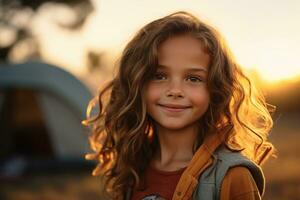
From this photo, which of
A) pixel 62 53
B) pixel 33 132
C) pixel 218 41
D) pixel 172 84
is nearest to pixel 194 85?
pixel 172 84

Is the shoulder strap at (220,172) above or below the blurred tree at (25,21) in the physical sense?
above

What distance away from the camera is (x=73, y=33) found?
62.0 feet

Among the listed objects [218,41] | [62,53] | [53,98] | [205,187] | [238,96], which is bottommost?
[62,53]

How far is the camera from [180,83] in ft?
8.03

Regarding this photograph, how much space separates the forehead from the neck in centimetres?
28

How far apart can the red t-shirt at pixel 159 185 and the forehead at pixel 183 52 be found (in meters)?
0.42

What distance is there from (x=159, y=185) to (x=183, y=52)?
1.77 feet

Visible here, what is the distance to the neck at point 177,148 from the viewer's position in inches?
101

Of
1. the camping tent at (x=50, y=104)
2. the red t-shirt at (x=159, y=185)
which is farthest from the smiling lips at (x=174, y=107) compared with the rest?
the camping tent at (x=50, y=104)

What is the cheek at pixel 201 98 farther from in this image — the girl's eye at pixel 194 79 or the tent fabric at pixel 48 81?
the tent fabric at pixel 48 81

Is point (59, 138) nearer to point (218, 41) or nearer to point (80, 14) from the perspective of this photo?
point (218, 41)

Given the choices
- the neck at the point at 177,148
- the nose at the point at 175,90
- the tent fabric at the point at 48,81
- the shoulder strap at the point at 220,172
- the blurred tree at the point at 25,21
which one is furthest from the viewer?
the blurred tree at the point at 25,21

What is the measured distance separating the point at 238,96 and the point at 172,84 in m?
0.33

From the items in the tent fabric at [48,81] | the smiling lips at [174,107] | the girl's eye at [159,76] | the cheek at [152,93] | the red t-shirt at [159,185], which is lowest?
the tent fabric at [48,81]
